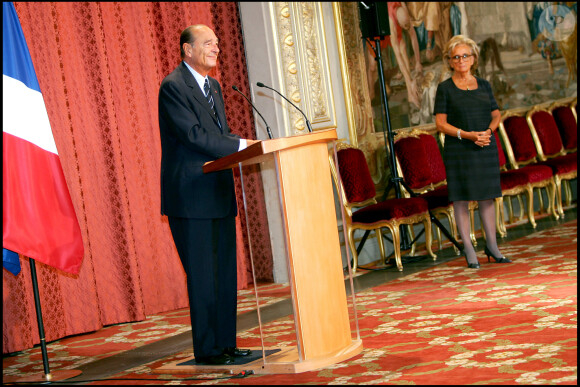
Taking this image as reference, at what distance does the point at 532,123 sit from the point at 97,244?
5.72m

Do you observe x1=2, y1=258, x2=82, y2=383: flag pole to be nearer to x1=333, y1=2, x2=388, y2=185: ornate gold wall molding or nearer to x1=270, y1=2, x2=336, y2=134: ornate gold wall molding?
x1=270, y1=2, x2=336, y2=134: ornate gold wall molding

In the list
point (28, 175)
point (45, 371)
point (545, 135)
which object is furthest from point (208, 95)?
point (545, 135)

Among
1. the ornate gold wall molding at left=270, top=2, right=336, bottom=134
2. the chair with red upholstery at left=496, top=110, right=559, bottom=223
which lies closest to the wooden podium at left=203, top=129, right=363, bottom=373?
the ornate gold wall molding at left=270, top=2, right=336, bottom=134

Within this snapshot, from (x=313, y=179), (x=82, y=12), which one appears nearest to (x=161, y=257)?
(x=82, y=12)

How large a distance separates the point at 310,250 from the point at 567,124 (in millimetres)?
7145

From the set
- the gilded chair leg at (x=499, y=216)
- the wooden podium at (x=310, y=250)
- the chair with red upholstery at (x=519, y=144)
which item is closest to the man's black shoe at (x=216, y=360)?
the wooden podium at (x=310, y=250)

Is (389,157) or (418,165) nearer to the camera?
(389,157)

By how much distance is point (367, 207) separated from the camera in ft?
22.7

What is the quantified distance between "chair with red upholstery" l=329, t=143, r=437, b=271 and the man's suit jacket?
304cm

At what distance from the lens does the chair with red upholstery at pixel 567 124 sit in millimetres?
9477

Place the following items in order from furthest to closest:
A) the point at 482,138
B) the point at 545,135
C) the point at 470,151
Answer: the point at 545,135 < the point at 470,151 < the point at 482,138

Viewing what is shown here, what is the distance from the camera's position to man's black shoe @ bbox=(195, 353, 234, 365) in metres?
3.64

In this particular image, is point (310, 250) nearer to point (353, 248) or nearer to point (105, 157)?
point (105, 157)

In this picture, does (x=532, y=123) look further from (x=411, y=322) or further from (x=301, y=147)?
(x=301, y=147)
